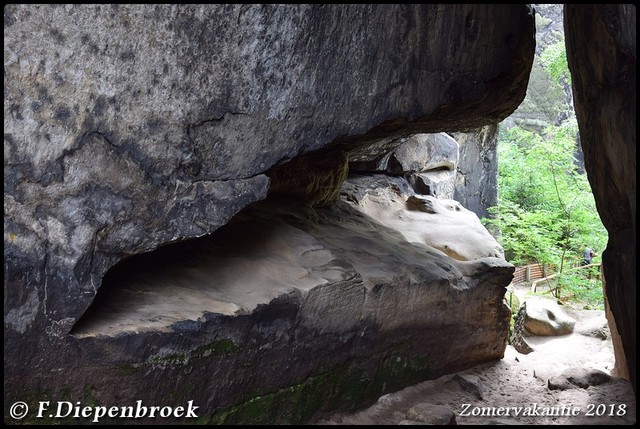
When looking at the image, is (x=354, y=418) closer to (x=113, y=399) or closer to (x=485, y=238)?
(x=113, y=399)

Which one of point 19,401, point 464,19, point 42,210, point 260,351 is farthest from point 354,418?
point 464,19

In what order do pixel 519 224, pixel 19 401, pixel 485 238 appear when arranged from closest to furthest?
pixel 19 401
pixel 485 238
pixel 519 224

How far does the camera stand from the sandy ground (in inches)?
172

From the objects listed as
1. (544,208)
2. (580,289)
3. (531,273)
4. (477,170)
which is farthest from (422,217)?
(544,208)

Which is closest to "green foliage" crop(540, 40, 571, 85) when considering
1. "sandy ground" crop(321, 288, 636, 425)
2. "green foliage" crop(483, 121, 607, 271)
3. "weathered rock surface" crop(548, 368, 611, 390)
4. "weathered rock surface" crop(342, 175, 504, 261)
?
"green foliage" crop(483, 121, 607, 271)

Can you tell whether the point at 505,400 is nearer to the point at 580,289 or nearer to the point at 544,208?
the point at 580,289

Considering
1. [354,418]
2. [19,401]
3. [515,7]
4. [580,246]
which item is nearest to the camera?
[19,401]

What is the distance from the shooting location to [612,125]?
400 cm

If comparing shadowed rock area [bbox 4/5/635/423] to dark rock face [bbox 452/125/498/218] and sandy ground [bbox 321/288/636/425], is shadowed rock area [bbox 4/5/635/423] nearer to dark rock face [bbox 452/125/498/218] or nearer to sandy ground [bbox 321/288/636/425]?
sandy ground [bbox 321/288/636/425]

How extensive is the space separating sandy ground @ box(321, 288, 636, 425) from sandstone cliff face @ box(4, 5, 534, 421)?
30 cm

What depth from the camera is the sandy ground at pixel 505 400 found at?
4.37 meters

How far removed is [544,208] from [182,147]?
41.2 feet

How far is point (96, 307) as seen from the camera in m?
3.34

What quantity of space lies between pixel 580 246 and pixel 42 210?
38.1 ft
